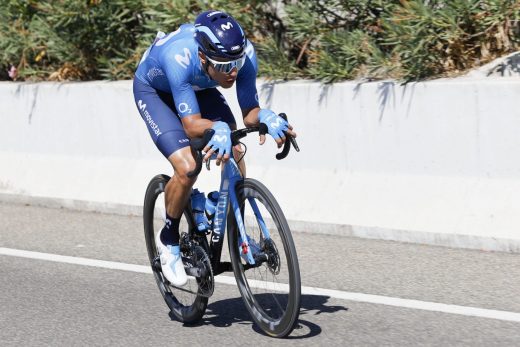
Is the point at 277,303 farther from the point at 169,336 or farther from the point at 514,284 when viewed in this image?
the point at 514,284

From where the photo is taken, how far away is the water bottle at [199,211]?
6.66 metres

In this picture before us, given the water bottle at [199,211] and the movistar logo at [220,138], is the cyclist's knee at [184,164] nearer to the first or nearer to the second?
the water bottle at [199,211]

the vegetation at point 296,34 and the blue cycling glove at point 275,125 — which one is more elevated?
the blue cycling glove at point 275,125

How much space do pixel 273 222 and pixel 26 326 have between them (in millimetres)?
1892

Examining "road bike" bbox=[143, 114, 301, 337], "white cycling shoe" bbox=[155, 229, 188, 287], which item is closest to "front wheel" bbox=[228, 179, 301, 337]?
"road bike" bbox=[143, 114, 301, 337]

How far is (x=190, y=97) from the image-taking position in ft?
20.5

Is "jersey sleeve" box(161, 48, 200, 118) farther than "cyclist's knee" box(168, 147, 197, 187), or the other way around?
"cyclist's knee" box(168, 147, 197, 187)

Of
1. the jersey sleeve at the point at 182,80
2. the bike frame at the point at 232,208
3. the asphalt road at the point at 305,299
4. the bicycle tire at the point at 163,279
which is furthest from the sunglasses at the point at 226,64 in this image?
the asphalt road at the point at 305,299

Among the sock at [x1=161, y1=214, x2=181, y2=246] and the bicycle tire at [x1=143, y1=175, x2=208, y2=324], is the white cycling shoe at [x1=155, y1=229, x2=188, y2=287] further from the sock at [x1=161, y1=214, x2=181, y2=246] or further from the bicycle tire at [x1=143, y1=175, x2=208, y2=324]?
the bicycle tire at [x1=143, y1=175, x2=208, y2=324]

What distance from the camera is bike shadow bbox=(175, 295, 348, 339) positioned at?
6.40m

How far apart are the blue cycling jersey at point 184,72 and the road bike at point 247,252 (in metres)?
0.32

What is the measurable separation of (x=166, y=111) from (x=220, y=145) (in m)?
1.00

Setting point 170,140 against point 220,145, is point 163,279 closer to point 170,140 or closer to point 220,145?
point 170,140

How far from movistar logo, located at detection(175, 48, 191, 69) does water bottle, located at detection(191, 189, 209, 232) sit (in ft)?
2.92
